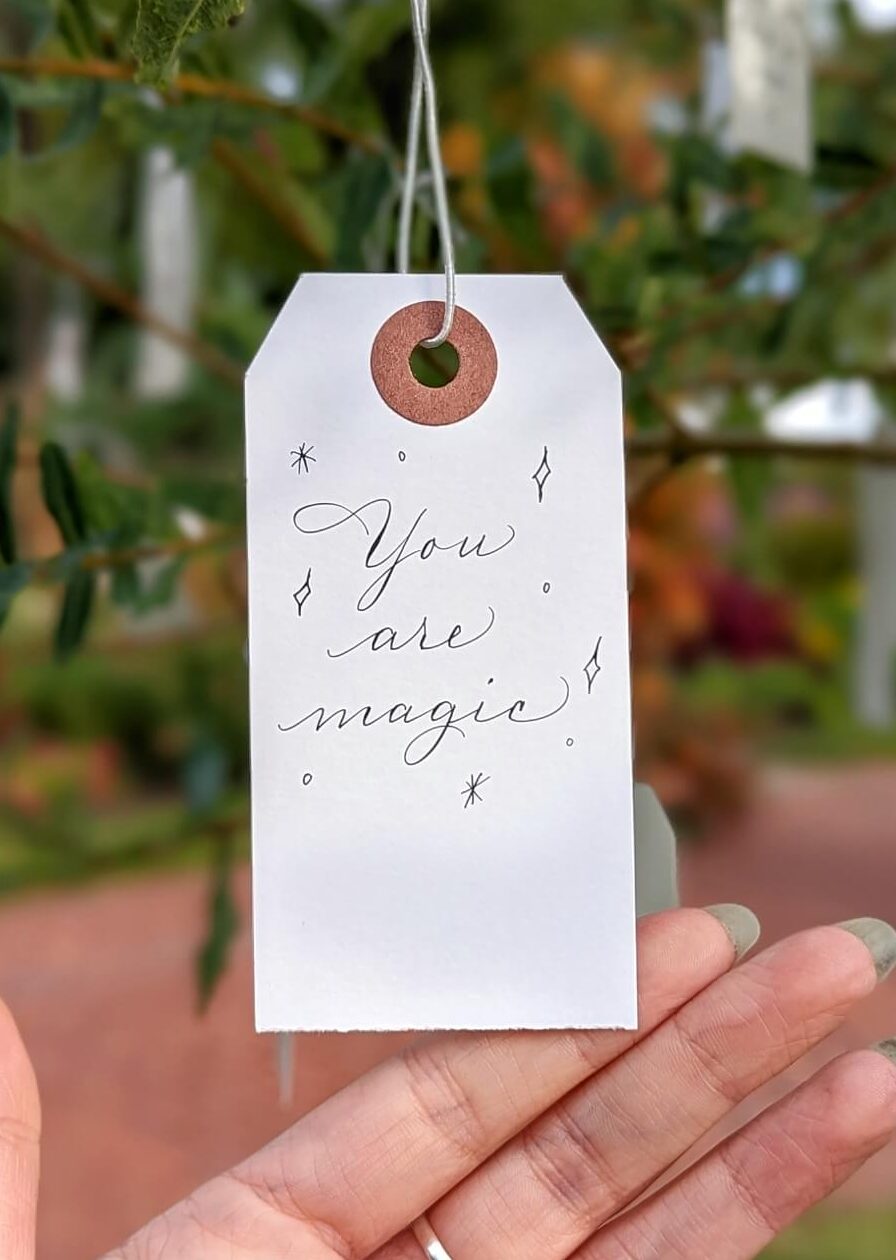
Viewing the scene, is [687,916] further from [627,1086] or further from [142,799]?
[142,799]

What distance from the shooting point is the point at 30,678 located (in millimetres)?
3047

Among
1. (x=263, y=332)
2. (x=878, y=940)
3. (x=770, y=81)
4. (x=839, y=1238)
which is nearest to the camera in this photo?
(x=878, y=940)

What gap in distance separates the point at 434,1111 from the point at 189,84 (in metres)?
0.41

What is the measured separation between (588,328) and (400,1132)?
0.97 feet

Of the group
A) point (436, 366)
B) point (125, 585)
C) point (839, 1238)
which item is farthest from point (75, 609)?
point (839, 1238)

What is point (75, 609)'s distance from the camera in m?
0.51

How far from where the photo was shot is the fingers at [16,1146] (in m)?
0.46

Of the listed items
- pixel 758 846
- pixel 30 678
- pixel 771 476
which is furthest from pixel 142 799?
pixel 771 476

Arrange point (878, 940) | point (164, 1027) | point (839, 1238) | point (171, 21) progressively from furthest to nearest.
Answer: point (164, 1027) → point (839, 1238) → point (878, 940) → point (171, 21)

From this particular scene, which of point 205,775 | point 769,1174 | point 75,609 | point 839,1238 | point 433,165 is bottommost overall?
point 839,1238

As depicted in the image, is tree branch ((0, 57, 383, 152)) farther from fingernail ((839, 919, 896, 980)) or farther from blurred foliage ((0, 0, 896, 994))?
fingernail ((839, 919, 896, 980))

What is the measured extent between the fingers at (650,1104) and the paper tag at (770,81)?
38cm

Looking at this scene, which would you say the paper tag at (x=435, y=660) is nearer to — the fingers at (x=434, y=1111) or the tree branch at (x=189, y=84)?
the fingers at (x=434, y=1111)

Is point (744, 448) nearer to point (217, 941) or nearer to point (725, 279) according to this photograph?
point (725, 279)
